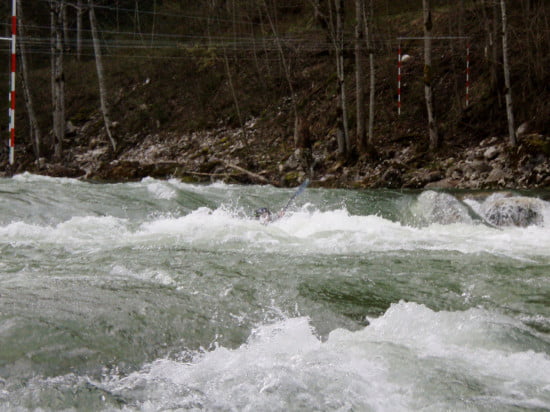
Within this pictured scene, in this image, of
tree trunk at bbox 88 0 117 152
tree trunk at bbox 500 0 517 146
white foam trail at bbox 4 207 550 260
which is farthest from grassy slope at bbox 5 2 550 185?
white foam trail at bbox 4 207 550 260

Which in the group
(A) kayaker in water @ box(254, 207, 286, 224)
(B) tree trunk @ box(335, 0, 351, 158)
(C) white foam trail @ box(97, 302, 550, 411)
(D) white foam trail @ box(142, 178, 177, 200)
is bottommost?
(C) white foam trail @ box(97, 302, 550, 411)

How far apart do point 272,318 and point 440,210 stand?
200 inches

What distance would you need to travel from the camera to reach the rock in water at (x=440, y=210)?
27.1 feet

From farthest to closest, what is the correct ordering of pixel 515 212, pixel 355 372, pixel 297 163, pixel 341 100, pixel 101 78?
pixel 101 78 → pixel 297 163 → pixel 341 100 → pixel 515 212 → pixel 355 372

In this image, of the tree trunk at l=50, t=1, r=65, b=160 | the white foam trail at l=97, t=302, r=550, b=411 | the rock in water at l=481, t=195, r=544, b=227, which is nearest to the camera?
the white foam trail at l=97, t=302, r=550, b=411

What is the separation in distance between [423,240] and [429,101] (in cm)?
735

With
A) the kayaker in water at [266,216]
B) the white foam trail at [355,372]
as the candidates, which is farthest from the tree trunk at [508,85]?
the white foam trail at [355,372]

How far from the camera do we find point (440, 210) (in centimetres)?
842

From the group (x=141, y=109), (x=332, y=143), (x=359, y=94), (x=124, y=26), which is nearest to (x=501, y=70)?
(x=359, y=94)

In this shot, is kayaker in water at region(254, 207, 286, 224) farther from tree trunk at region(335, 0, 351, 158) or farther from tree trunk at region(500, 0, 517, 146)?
tree trunk at region(335, 0, 351, 158)

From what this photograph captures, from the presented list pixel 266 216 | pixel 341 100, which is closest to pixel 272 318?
pixel 266 216

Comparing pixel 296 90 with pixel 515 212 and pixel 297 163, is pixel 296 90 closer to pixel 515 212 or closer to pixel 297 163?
pixel 297 163

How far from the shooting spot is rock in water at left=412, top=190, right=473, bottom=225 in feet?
27.1

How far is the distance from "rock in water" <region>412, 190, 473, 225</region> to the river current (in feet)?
2.08
